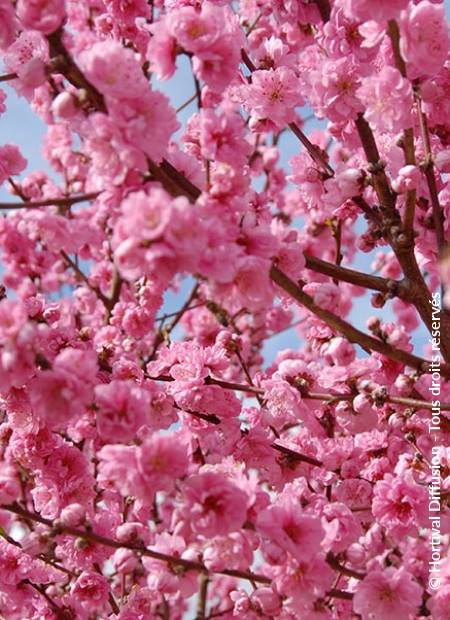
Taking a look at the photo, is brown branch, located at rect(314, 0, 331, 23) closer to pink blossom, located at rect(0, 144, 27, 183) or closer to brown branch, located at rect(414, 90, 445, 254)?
brown branch, located at rect(414, 90, 445, 254)

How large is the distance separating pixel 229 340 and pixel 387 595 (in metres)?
1.64

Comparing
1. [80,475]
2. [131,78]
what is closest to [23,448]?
[80,475]

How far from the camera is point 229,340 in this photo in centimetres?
391

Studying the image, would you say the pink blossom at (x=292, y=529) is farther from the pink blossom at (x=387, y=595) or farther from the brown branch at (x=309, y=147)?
the brown branch at (x=309, y=147)

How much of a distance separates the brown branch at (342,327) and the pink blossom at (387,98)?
838 mm

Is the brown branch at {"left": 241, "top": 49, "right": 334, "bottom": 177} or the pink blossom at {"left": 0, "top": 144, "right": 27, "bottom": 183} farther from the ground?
the brown branch at {"left": 241, "top": 49, "right": 334, "bottom": 177}

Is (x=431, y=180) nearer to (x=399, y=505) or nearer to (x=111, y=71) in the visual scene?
(x=399, y=505)

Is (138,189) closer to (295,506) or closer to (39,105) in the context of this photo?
(295,506)

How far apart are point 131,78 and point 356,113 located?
1.43 m

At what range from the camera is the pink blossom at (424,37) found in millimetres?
2646

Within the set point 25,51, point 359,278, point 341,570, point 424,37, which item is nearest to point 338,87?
point 424,37

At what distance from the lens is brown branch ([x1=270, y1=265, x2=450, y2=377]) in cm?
251

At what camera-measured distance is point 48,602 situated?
3650 millimetres

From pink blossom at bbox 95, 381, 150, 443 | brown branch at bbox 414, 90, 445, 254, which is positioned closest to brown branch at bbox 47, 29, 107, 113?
pink blossom at bbox 95, 381, 150, 443
